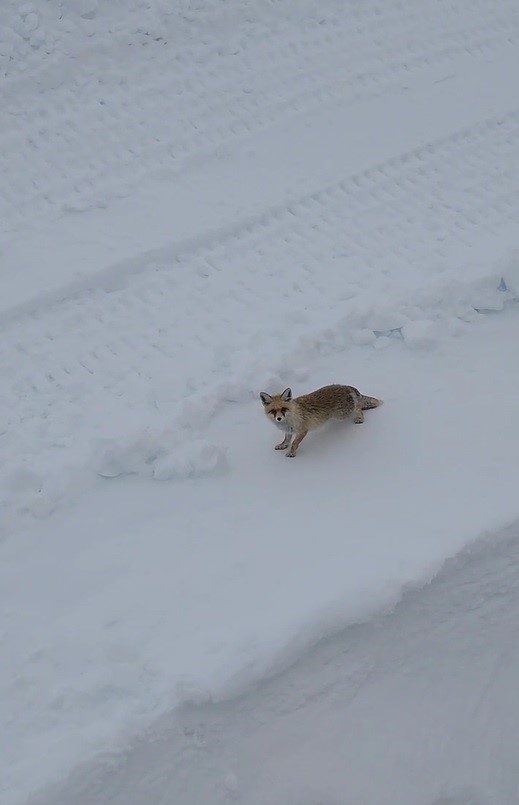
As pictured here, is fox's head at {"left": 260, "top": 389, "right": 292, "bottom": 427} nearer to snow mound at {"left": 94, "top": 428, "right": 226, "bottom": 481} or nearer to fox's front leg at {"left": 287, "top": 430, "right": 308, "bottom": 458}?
fox's front leg at {"left": 287, "top": 430, "right": 308, "bottom": 458}

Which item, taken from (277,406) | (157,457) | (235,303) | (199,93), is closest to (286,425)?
(277,406)

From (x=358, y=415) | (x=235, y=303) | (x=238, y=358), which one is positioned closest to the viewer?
(x=358, y=415)

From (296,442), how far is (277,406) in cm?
28

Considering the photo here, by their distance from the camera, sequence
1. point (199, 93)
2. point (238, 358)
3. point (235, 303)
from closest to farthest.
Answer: point (238, 358), point (235, 303), point (199, 93)

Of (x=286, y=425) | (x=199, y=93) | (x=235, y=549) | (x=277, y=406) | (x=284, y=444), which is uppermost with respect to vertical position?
(x=199, y=93)

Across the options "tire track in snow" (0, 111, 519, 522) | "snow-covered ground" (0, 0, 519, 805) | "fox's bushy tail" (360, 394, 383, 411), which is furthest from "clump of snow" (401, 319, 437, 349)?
"fox's bushy tail" (360, 394, 383, 411)

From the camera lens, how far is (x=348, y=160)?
6305 mm

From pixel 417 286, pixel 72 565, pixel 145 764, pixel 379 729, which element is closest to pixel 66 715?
pixel 145 764

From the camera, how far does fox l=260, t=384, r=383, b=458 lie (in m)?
4.30

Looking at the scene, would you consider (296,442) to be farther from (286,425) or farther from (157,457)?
(157,457)

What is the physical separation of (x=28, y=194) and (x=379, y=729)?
4083 millimetres

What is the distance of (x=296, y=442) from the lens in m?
4.48

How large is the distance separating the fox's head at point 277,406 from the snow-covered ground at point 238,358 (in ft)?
1.00

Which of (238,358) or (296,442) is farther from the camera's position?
(238,358)
